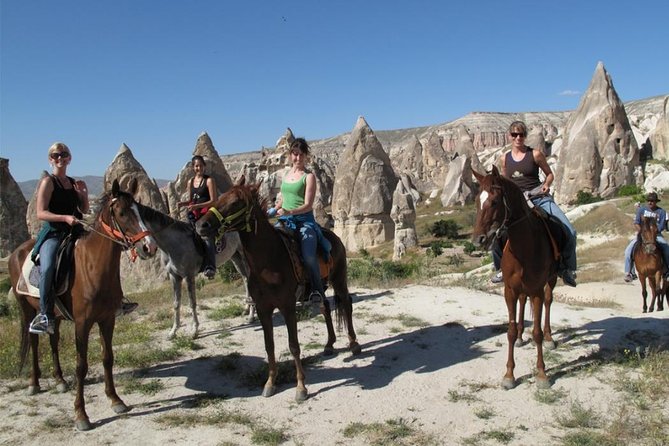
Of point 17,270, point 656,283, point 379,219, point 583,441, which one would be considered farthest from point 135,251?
point 379,219

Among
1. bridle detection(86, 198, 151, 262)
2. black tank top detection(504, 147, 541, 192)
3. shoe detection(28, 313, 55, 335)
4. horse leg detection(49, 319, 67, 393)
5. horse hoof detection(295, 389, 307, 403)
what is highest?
black tank top detection(504, 147, 541, 192)

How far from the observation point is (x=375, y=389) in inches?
225

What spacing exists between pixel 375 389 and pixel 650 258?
824cm

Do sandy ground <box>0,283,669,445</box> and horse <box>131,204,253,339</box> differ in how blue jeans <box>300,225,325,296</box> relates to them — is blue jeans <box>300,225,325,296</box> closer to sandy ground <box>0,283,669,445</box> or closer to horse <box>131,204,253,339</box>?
sandy ground <box>0,283,669,445</box>

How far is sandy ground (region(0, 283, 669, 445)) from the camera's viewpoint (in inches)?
187

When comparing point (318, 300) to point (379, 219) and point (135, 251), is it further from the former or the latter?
point (379, 219)

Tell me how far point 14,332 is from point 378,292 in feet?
20.3

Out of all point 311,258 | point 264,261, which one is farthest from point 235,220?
point 311,258

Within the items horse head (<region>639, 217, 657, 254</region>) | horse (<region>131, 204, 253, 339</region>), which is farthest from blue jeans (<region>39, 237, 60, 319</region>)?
horse head (<region>639, 217, 657, 254</region>)

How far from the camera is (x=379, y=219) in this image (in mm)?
31625

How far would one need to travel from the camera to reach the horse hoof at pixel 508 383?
558 centimetres

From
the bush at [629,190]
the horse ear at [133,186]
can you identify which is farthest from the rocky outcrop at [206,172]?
the bush at [629,190]

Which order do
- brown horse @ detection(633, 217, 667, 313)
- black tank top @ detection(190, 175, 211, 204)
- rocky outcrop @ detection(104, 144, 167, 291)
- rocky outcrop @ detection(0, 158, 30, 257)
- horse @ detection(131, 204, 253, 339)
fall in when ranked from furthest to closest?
rocky outcrop @ detection(0, 158, 30, 257), rocky outcrop @ detection(104, 144, 167, 291), brown horse @ detection(633, 217, 667, 313), black tank top @ detection(190, 175, 211, 204), horse @ detection(131, 204, 253, 339)

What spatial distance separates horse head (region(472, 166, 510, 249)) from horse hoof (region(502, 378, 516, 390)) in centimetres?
164
